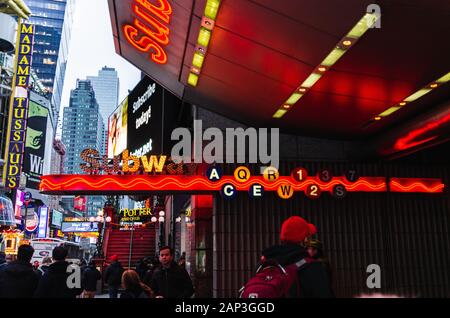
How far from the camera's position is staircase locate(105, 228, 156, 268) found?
2438cm

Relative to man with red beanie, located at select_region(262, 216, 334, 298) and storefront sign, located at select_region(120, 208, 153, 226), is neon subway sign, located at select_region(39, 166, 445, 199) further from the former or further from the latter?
storefront sign, located at select_region(120, 208, 153, 226)

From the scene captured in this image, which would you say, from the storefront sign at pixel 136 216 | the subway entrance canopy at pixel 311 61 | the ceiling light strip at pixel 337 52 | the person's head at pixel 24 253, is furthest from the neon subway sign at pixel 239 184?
the storefront sign at pixel 136 216

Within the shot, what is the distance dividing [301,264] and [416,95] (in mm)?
7906

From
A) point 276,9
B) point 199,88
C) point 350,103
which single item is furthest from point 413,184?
point 276,9

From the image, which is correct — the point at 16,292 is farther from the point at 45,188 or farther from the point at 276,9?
the point at 45,188

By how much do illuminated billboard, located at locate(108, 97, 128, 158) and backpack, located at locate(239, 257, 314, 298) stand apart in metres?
20.4

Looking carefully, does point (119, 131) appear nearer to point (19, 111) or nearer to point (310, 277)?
point (19, 111)

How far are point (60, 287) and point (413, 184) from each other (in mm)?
10991

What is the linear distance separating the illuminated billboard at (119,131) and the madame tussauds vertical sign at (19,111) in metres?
13.7

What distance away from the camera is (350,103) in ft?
33.0

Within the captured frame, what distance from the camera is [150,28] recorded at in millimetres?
11148

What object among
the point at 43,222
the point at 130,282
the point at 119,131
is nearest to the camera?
the point at 130,282

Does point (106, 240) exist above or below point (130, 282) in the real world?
above

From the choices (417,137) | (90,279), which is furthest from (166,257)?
(90,279)
